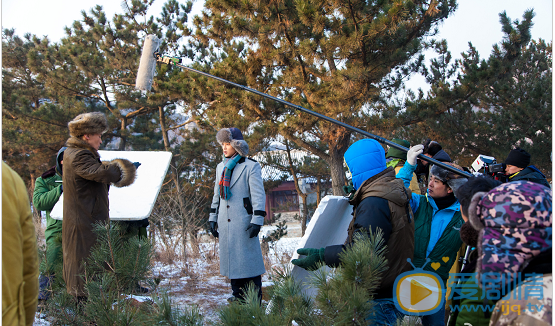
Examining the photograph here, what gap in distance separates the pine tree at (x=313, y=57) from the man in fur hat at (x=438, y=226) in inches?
173

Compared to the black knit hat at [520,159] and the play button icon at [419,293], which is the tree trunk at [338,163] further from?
the play button icon at [419,293]

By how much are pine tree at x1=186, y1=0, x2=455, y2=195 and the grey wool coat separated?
388 centimetres

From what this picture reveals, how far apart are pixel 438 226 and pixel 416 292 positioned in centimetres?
45

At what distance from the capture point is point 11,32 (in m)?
13.8

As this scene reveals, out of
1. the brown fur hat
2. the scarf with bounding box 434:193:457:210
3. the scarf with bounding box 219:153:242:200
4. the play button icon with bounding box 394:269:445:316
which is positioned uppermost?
the brown fur hat

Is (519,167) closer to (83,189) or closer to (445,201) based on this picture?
(445,201)

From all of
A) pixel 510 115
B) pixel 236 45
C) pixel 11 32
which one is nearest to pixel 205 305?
pixel 236 45

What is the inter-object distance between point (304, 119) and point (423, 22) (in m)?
2.99

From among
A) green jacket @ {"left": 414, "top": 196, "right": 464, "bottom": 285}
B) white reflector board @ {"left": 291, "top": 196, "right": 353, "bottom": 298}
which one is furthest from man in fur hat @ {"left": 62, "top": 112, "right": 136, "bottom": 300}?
green jacket @ {"left": 414, "top": 196, "right": 464, "bottom": 285}

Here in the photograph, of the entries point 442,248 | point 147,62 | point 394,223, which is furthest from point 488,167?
point 147,62

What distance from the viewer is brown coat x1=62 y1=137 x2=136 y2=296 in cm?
236

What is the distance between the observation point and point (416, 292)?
1884 millimetres

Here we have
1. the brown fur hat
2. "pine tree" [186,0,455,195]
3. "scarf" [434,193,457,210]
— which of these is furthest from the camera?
"pine tree" [186,0,455,195]

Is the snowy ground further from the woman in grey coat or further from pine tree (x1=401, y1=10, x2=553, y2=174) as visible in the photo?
pine tree (x1=401, y1=10, x2=553, y2=174)
